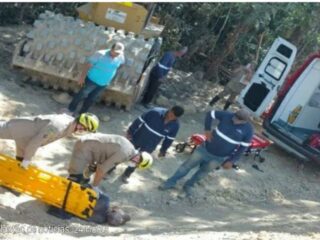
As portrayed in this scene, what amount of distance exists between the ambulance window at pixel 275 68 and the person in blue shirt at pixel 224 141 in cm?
354

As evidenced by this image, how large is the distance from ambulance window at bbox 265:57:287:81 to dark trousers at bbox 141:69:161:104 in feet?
7.07

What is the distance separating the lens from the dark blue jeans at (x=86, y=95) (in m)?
9.23

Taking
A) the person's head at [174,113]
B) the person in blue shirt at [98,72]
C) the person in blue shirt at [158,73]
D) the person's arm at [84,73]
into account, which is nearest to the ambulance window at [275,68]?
the person in blue shirt at [158,73]

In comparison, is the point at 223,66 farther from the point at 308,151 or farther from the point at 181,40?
the point at 308,151

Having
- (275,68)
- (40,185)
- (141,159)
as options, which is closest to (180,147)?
(275,68)

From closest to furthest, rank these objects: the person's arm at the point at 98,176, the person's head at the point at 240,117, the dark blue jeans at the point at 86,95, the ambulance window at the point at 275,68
→ 1. the person's arm at the point at 98,176
2. the person's head at the point at 240,117
3. the dark blue jeans at the point at 86,95
4. the ambulance window at the point at 275,68

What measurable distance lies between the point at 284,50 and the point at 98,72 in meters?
3.88

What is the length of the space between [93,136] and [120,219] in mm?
1018

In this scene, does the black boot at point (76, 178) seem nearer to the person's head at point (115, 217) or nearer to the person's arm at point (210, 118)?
the person's head at point (115, 217)

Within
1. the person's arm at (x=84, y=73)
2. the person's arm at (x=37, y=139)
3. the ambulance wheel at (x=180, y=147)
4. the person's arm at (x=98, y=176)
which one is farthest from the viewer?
the ambulance wheel at (x=180, y=147)

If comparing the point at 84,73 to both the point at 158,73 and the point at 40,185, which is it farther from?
the point at 40,185

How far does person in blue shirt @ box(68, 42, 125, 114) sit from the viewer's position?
9.09m

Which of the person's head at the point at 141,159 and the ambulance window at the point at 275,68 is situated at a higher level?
the ambulance window at the point at 275,68

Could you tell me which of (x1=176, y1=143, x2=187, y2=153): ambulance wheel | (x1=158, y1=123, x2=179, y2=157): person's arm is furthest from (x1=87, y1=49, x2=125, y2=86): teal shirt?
(x1=158, y1=123, x2=179, y2=157): person's arm
